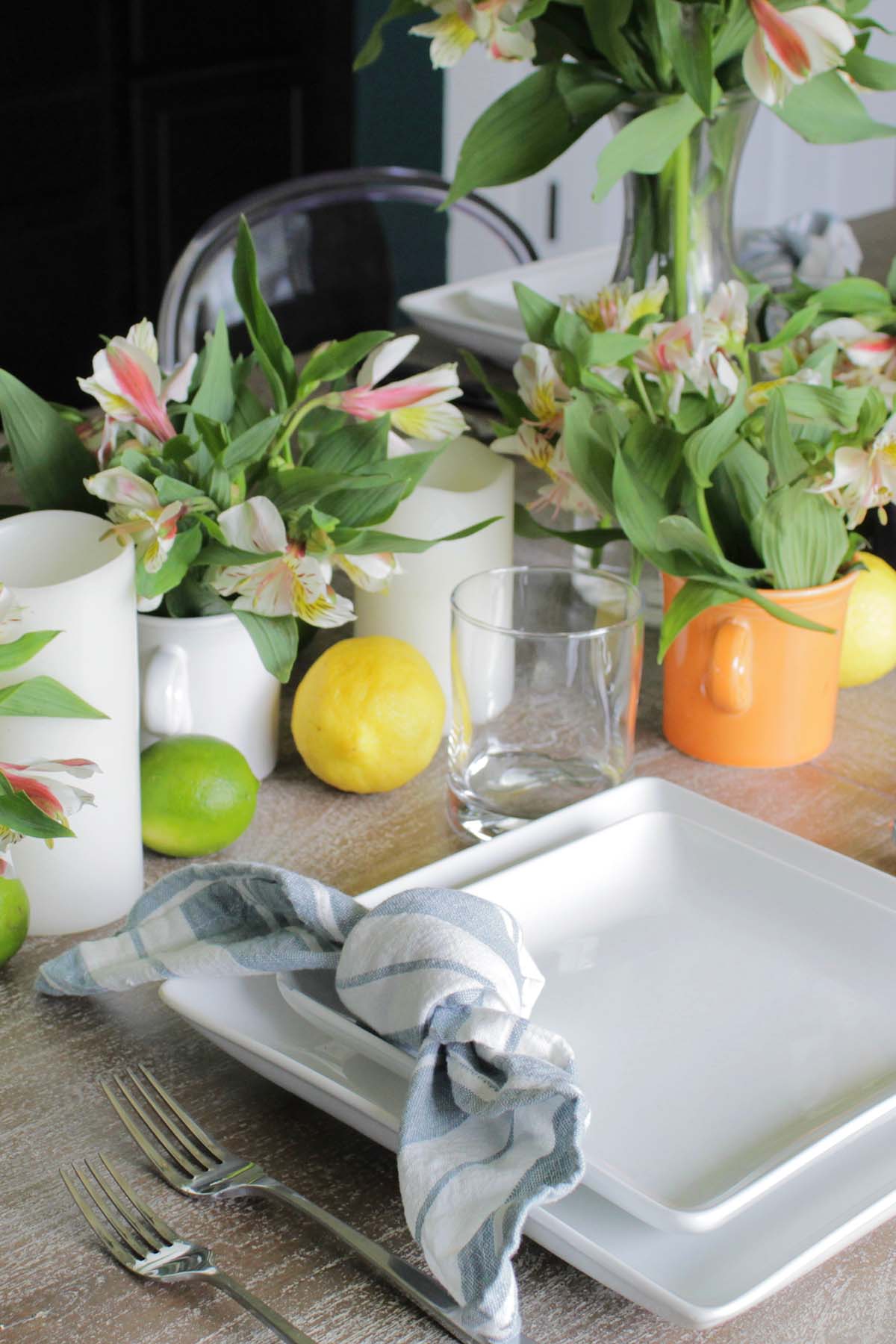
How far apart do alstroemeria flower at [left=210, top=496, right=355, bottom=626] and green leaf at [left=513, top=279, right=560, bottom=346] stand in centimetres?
20

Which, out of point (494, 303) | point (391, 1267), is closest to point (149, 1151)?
point (391, 1267)

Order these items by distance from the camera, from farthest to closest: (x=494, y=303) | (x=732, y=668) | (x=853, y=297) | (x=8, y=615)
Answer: (x=494, y=303)
(x=853, y=297)
(x=732, y=668)
(x=8, y=615)

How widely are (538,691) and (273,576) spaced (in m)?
0.15

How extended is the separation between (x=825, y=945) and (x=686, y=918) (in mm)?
66

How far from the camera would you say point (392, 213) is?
71.5 inches

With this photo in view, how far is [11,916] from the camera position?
67 cm

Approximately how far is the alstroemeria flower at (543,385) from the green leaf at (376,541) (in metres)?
0.08

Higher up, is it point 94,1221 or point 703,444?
point 703,444

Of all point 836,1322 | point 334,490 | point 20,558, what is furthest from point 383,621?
point 836,1322

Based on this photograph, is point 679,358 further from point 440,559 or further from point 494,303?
point 494,303

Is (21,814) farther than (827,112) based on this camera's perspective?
No

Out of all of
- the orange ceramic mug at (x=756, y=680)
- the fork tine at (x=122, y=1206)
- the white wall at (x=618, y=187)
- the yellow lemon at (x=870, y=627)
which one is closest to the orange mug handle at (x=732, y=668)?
the orange ceramic mug at (x=756, y=680)

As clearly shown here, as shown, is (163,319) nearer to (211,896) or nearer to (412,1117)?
(211,896)

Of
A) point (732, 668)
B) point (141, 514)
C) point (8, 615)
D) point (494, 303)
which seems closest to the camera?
point (8, 615)
